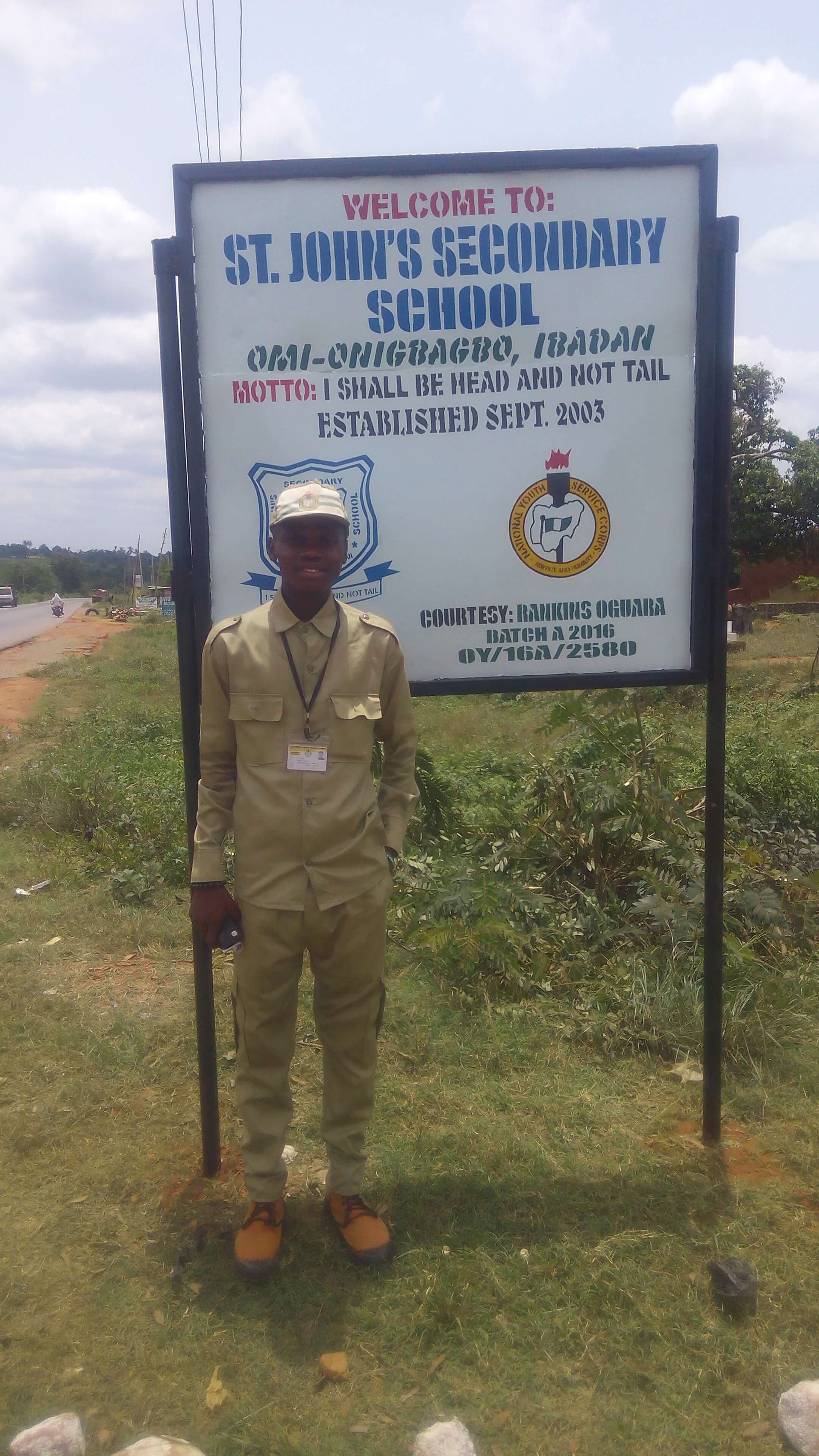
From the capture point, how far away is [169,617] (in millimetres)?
43000

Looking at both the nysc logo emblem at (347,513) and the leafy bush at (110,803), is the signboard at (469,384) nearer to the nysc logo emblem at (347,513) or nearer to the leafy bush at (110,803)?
the nysc logo emblem at (347,513)

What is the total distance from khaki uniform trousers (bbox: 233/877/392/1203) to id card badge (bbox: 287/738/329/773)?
0.27 metres

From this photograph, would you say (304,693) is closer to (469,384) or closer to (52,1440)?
(469,384)

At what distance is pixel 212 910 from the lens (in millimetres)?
2338

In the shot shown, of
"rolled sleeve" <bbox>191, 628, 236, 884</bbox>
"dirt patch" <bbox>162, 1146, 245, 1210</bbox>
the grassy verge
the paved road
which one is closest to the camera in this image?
the grassy verge

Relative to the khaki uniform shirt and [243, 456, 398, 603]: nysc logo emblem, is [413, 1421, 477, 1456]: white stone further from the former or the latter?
[243, 456, 398, 603]: nysc logo emblem

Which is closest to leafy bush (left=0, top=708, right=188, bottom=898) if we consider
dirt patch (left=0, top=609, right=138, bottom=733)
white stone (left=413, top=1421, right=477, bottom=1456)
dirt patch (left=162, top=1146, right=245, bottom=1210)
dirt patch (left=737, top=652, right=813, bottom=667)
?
dirt patch (left=162, top=1146, right=245, bottom=1210)

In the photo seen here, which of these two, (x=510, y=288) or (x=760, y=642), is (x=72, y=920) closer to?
(x=510, y=288)

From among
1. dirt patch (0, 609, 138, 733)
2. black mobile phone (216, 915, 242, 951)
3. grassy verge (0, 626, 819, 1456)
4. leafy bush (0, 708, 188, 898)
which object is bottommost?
grassy verge (0, 626, 819, 1456)

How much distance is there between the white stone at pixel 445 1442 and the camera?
6.15 ft

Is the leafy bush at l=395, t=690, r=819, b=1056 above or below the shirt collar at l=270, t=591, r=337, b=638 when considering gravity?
below

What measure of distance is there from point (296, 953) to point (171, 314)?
1556 mm

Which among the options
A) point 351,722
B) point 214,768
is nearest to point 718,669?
point 351,722

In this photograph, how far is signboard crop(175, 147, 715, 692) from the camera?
2.49m
